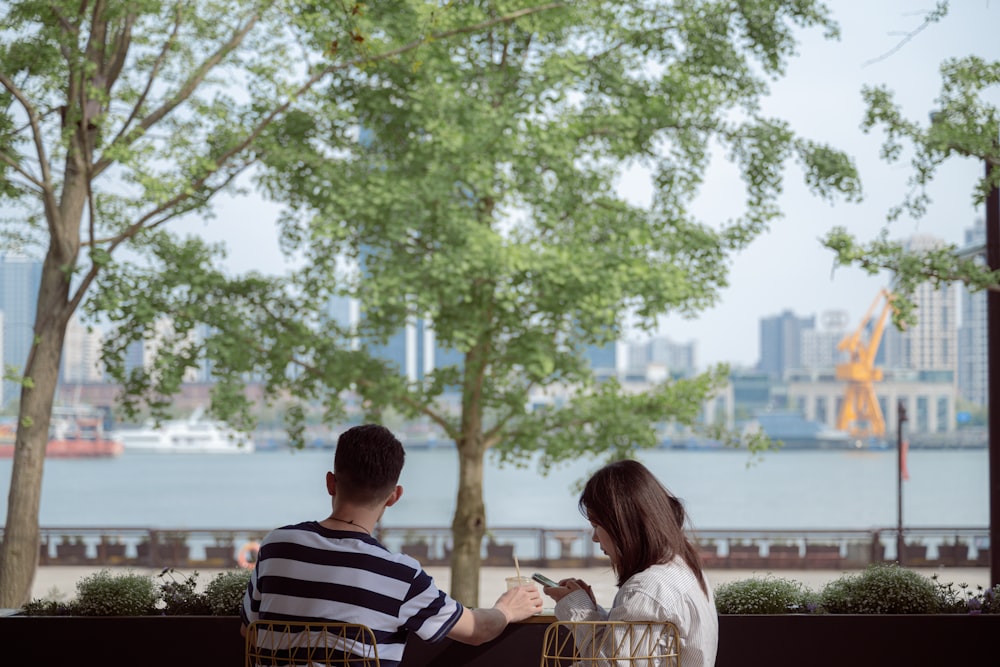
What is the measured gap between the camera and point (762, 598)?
397 cm

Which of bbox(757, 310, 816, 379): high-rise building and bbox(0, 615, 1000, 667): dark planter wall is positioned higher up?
bbox(757, 310, 816, 379): high-rise building

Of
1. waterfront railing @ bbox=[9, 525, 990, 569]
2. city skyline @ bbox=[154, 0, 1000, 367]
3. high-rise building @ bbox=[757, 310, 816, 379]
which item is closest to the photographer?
city skyline @ bbox=[154, 0, 1000, 367]

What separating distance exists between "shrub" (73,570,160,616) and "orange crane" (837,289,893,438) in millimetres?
24253

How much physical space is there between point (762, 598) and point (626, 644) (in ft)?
6.23

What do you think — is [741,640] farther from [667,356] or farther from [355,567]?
[667,356]

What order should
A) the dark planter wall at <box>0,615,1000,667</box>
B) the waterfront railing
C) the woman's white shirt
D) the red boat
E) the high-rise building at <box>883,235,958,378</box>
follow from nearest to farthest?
the woman's white shirt, the dark planter wall at <box>0,615,1000,667</box>, the waterfront railing, the high-rise building at <box>883,235,958,378</box>, the red boat

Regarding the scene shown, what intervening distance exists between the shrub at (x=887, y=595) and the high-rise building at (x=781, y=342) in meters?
58.8

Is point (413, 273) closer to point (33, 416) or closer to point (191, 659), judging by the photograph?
point (33, 416)

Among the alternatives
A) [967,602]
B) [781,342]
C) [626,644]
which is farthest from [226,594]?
[781,342]

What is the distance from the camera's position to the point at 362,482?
2.12 metres

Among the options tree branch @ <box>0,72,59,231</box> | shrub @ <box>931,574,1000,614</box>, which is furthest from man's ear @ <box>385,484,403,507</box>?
tree branch @ <box>0,72,59,231</box>

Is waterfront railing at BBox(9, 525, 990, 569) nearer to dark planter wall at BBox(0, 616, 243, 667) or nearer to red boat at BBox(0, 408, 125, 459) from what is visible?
dark planter wall at BBox(0, 616, 243, 667)

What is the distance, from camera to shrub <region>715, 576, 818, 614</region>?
396cm

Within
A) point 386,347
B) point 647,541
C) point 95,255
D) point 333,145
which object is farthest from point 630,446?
point 647,541
